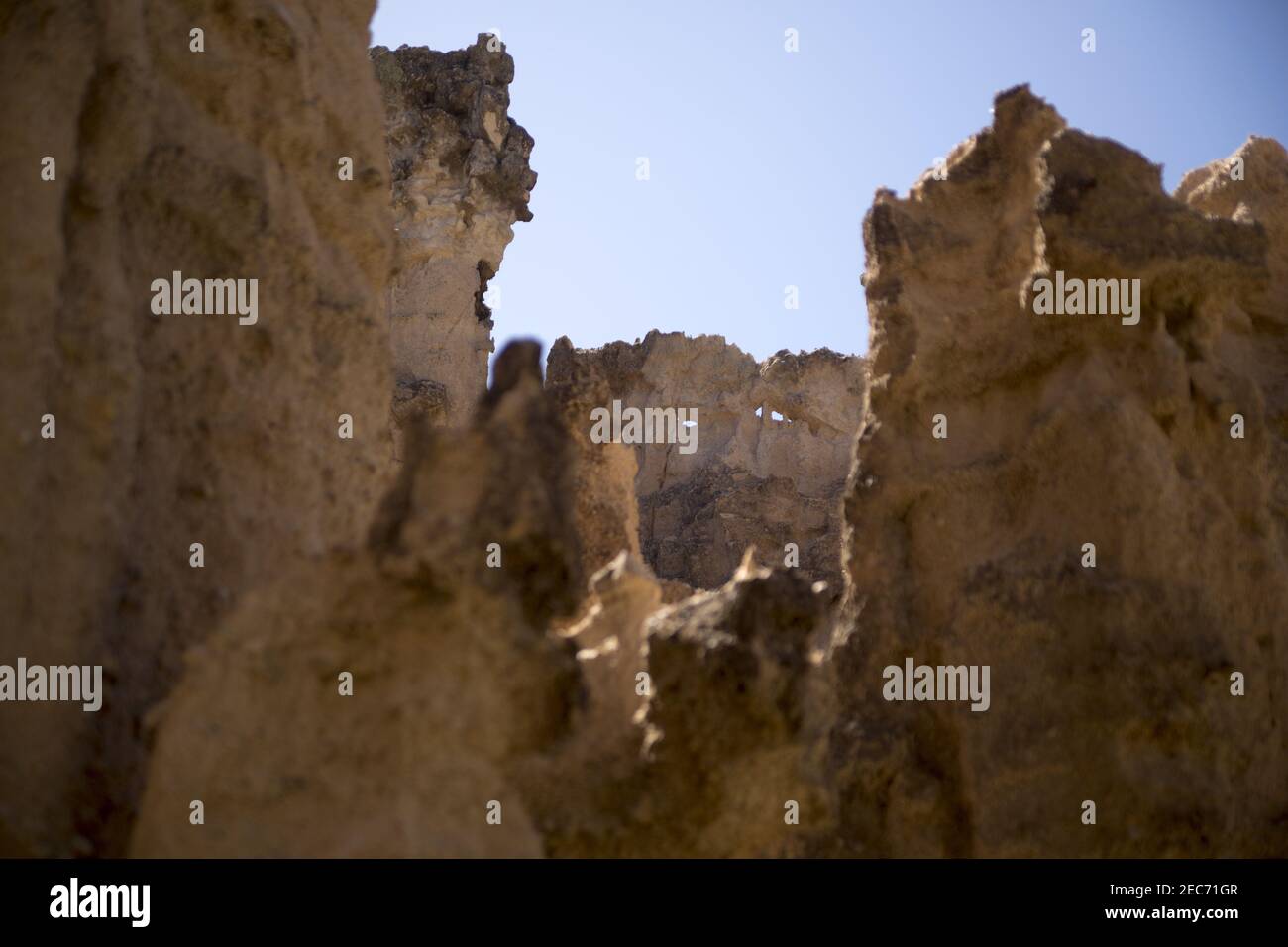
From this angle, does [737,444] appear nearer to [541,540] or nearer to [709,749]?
[709,749]

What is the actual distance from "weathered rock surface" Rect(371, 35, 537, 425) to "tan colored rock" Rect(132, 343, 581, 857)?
11063mm

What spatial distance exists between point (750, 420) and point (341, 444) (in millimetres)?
15181

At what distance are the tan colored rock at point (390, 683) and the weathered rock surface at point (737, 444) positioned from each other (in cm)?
1219

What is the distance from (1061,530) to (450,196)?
10.8 m

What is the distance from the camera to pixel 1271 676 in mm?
5781

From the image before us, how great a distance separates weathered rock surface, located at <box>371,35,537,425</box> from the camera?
14922 millimetres

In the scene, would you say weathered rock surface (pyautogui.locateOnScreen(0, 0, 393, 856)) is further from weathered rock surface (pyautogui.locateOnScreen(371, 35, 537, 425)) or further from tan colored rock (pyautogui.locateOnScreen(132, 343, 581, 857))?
weathered rock surface (pyautogui.locateOnScreen(371, 35, 537, 425))

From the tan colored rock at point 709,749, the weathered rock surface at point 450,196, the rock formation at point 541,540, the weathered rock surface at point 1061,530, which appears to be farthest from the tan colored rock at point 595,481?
the weathered rock surface at point 450,196

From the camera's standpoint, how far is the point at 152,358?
443 cm

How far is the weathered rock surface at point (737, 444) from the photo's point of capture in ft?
52.9

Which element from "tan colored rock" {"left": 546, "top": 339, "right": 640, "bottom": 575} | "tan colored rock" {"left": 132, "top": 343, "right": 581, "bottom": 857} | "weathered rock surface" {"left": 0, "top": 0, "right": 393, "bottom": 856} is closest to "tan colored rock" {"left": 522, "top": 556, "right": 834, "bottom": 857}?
"tan colored rock" {"left": 132, "top": 343, "right": 581, "bottom": 857}

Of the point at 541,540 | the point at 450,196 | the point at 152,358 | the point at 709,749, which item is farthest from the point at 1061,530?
the point at 450,196

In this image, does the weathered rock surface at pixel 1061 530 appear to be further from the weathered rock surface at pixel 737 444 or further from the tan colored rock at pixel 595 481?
the weathered rock surface at pixel 737 444

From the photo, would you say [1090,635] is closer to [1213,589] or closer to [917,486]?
[1213,589]
